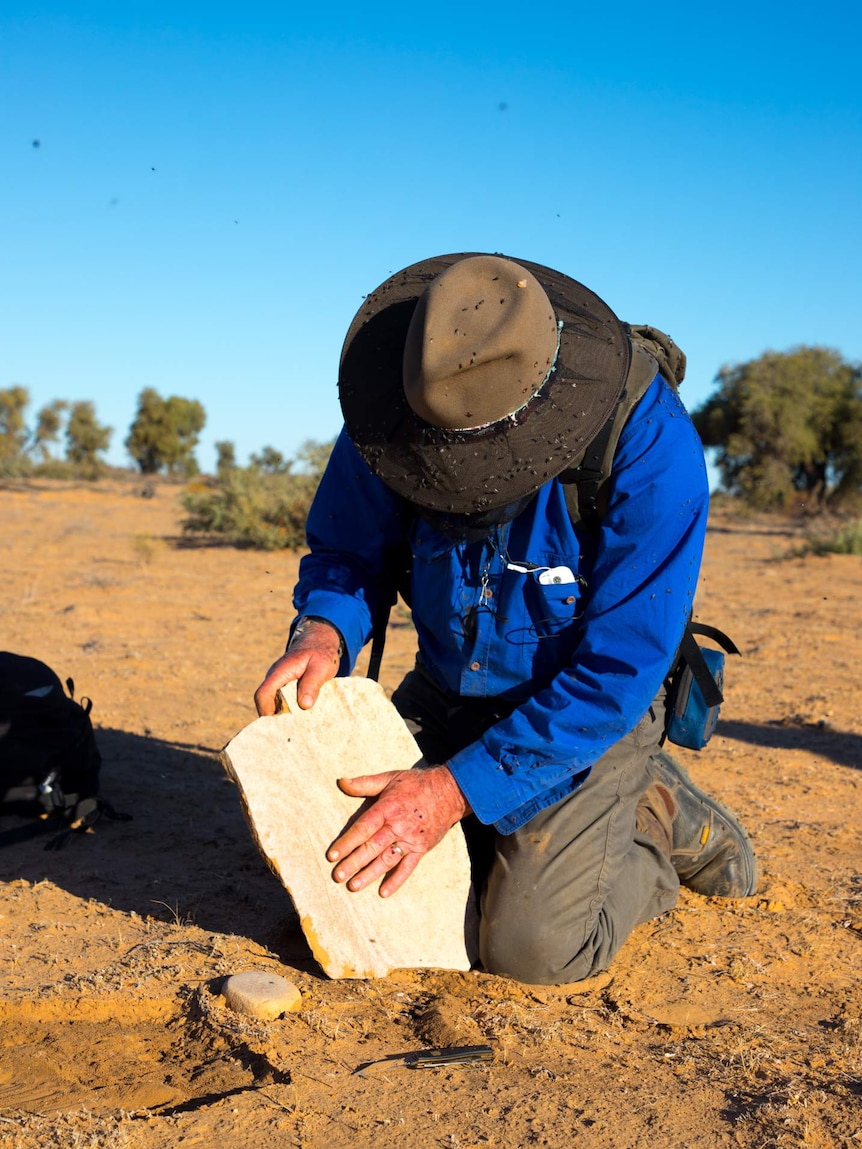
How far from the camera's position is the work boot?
3135mm

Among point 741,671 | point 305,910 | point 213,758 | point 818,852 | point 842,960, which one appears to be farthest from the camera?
point 741,671

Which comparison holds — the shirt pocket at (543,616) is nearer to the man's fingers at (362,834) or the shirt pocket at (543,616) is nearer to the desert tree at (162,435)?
the man's fingers at (362,834)

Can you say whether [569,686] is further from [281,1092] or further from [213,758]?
[213,758]

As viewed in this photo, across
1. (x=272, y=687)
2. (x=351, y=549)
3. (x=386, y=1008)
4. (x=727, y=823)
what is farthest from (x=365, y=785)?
(x=727, y=823)

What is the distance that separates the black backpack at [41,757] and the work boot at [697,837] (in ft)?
6.00

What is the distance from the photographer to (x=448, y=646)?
2.93 m

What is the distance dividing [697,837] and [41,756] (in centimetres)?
214

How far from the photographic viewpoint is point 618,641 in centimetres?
258

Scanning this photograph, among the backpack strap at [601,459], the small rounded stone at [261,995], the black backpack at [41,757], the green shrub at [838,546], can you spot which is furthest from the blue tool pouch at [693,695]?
the green shrub at [838,546]

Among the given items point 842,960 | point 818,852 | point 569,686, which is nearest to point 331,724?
point 569,686

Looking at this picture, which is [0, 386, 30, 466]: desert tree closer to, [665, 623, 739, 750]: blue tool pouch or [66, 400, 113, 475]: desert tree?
[66, 400, 113, 475]: desert tree

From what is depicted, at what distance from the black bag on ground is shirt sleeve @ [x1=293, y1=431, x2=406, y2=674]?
1125 mm

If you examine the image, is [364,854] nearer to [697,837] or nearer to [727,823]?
[697,837]

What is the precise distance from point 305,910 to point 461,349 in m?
1.34
